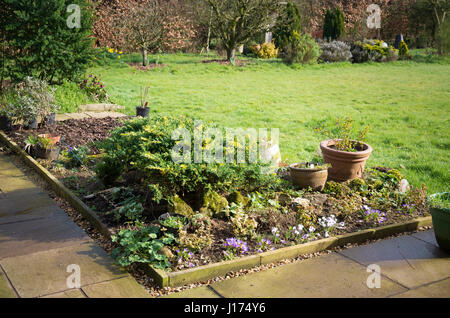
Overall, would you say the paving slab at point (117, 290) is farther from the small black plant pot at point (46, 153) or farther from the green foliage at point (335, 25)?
the green foliage at point (335, 25)

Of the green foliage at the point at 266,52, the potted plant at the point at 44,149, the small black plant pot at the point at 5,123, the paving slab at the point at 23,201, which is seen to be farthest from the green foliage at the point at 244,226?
the green foliage at the point at 266,52

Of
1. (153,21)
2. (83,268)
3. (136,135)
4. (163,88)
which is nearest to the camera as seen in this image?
(83,268)

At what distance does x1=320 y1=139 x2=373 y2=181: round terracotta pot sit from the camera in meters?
5.60

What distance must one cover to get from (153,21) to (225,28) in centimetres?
323

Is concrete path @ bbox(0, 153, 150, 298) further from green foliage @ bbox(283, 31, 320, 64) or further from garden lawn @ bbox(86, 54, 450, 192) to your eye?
green foliage @ bbox(283, 31, 320, 64)

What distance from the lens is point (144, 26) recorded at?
17875 millimetres

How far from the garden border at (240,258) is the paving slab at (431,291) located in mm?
947

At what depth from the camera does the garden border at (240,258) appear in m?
3.61

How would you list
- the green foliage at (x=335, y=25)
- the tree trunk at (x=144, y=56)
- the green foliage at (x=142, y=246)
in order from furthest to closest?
the green foliage at (x=335, y=25) < the tree trunk at (x=144, y=56) < the green foliage at (x=142, y=246)

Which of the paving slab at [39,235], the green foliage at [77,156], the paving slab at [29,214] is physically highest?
the green foliage at [77,156]

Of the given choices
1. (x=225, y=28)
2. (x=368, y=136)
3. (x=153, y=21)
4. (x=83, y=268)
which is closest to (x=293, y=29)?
(x=225, y=28)

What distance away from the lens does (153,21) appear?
1812cm

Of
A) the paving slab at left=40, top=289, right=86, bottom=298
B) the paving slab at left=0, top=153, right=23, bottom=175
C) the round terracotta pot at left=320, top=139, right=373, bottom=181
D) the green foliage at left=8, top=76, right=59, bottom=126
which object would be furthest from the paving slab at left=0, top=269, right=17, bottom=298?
the green foliage at left=8, top=76, right=59, bottom=126
